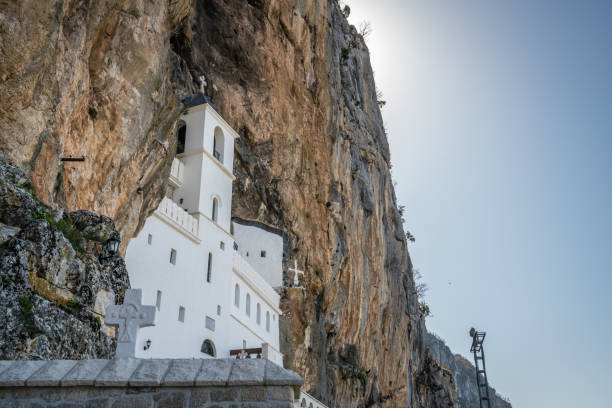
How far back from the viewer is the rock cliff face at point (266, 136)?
Result: 14.0m

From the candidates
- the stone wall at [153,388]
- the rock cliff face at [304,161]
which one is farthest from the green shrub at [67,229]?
the rock cliff face at [304,161]

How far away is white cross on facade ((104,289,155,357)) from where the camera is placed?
642 centimetres

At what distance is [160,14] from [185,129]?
893 centimetres

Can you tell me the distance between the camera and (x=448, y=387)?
182 feet

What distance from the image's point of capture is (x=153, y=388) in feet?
18.5

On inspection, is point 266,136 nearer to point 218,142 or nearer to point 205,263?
point 218,142

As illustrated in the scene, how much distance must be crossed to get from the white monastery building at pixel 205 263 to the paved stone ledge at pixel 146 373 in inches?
512

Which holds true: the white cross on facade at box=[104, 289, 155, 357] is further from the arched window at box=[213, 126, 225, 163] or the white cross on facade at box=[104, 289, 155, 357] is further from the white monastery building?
the arched window at box=[213, 126, 225, 163]

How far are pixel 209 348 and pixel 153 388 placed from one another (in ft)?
60.0

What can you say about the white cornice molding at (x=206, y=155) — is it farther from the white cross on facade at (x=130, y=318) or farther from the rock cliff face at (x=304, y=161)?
the white cross on facade at (x=130, y=318)

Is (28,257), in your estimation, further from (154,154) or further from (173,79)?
(173,79)

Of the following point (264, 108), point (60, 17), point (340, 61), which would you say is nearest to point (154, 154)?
point (60, 17)

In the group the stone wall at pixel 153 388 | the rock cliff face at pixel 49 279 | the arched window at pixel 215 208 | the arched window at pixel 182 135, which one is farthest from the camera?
the arched window at pixel 182 135

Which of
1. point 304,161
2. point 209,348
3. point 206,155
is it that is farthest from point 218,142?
point 209,348
